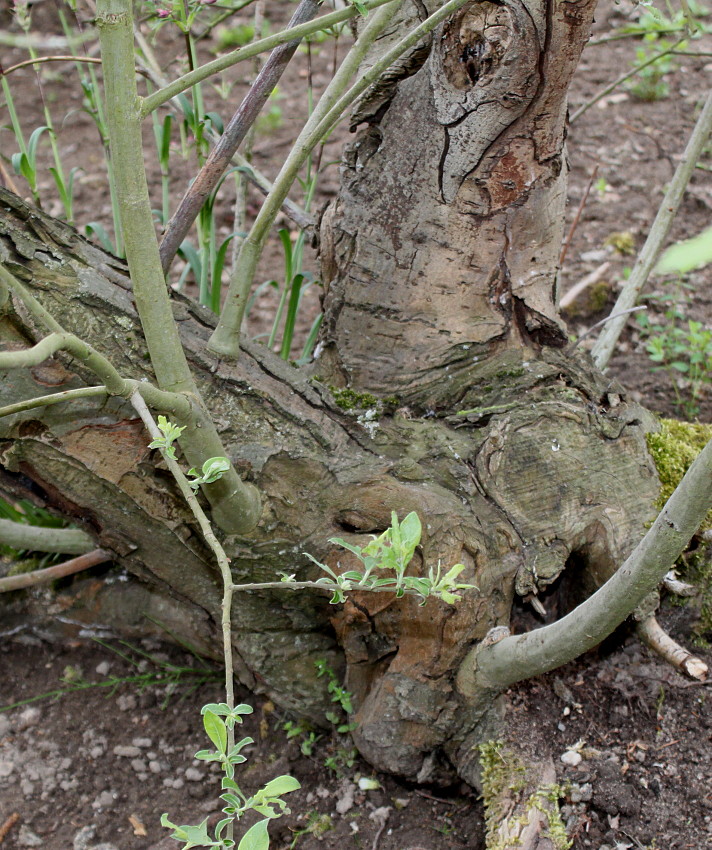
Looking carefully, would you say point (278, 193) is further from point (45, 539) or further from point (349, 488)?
point (45, 539)

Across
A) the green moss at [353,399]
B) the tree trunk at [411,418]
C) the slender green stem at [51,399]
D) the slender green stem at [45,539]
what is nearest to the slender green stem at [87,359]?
the slender green stem at [51,399]

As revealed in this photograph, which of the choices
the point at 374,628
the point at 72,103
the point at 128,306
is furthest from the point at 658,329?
the point at 72,103

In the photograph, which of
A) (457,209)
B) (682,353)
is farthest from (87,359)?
(682,353)

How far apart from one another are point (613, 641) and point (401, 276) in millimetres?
900

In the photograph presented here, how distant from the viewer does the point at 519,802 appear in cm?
137

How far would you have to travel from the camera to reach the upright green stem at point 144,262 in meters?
1.00

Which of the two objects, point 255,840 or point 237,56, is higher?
point 237,56

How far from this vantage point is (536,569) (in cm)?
152

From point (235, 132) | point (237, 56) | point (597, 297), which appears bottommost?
point (597, 297)

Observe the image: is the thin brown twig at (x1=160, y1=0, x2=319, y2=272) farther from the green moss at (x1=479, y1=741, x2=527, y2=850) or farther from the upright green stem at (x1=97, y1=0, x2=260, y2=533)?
the green moss at (x1=479, y1=741, x2=527, y2=850)

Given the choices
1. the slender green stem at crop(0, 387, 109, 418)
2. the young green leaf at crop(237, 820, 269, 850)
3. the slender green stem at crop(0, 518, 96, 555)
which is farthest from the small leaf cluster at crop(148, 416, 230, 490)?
the slender green stem at crop(0, 518, 96, 555)

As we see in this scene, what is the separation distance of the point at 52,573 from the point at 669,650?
1481 mm

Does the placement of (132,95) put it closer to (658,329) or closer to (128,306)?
(128,306)

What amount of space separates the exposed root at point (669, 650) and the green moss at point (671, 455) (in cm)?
25
